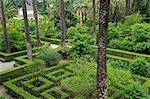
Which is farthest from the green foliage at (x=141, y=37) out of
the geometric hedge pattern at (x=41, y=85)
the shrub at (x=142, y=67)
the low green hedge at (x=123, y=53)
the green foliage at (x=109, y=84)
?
the green foliage at (x=109, y=84)

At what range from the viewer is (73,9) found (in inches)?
1227

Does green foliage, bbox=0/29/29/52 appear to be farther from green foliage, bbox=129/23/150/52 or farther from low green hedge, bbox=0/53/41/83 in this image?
green foliage, bbox=129/23/150/52

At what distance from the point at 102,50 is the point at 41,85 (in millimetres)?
6154

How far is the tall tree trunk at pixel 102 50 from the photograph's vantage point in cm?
799

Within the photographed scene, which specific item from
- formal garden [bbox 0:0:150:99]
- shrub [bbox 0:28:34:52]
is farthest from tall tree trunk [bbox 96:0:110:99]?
shrub [bbox 0:28:34:52]

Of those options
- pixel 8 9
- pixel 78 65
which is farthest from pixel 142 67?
pixel 8 9

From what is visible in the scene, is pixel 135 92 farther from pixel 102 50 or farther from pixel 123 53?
pixel 123 53

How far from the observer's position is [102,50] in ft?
27.4

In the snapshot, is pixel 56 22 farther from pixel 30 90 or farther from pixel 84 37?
pixel 30 90

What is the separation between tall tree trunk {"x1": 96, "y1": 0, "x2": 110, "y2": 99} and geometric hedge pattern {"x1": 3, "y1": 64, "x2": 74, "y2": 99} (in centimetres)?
370

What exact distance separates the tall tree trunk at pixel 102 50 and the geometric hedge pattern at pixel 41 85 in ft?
12.1

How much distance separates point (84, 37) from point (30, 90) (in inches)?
286

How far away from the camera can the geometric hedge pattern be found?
40.3 feet

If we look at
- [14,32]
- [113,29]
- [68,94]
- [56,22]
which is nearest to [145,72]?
[68,94]
